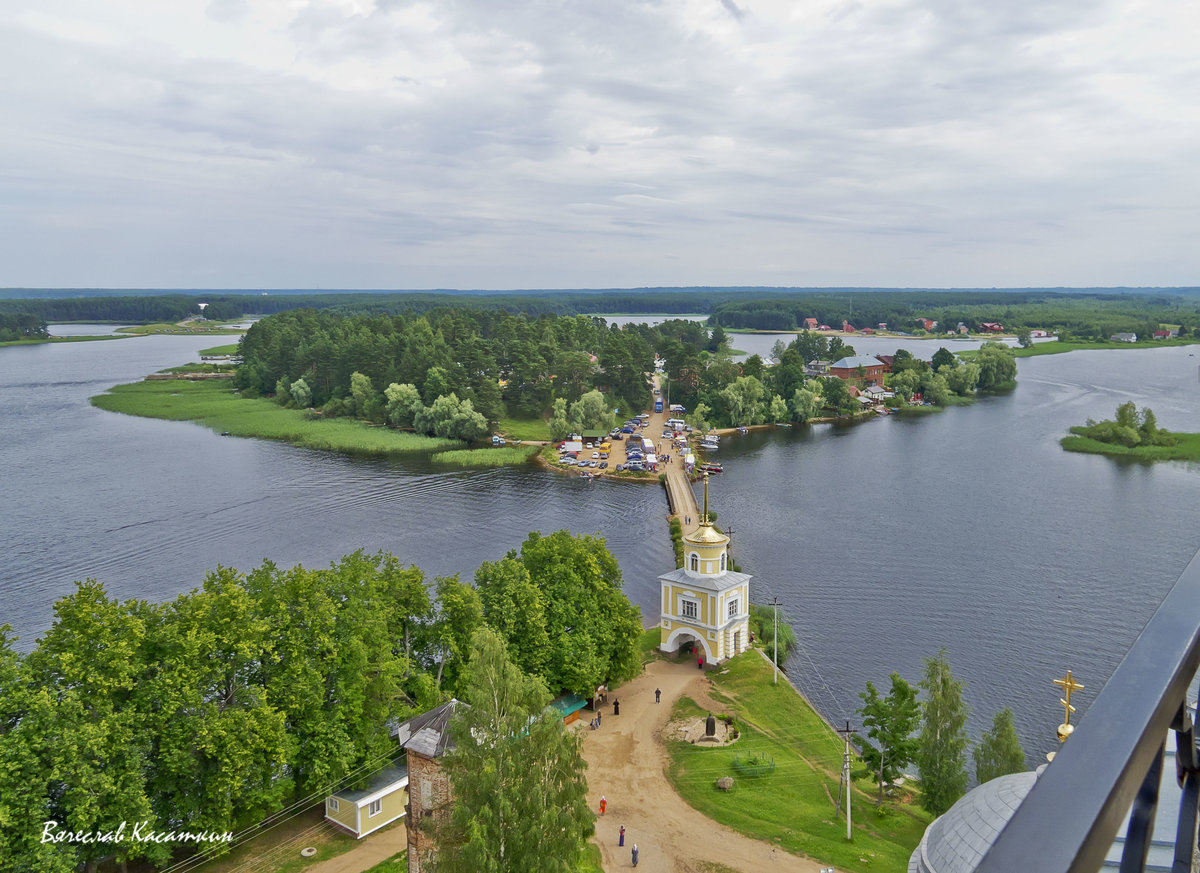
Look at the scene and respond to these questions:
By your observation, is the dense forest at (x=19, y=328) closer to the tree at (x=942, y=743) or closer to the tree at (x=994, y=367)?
the tree at (x=994, y=367)

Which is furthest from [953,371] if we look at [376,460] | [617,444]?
[376,460]

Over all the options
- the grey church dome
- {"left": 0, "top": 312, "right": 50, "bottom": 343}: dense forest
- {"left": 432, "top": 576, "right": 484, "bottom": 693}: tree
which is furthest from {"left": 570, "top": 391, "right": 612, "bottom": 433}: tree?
{"left": 0, "top": 312, "right": 50, "bottom": 343}: dense forest

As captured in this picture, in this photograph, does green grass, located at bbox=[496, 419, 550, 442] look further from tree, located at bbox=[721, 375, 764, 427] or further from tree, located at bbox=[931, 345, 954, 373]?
tree, located at bbox=[931, 345, 954, 373]

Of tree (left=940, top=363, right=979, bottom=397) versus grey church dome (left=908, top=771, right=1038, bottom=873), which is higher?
tree (left=940, top=363, right=979, bottom=397)

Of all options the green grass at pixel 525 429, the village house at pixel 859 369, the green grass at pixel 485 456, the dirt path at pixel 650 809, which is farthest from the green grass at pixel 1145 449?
the dirt path at pixel 650 809

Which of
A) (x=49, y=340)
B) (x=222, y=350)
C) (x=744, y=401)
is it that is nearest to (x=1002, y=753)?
(x=744, y=401)

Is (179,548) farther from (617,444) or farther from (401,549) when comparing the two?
(617,444)
